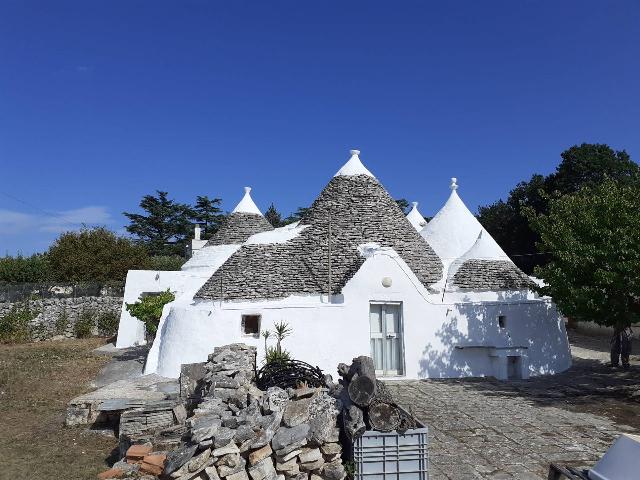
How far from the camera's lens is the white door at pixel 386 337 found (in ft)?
41.4

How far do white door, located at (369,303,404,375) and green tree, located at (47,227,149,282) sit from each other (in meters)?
18.1

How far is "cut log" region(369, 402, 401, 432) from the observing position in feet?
17.8

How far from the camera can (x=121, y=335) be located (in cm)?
1812

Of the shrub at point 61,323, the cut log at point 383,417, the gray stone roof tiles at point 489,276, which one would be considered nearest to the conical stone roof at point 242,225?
the shrub at point 61,323

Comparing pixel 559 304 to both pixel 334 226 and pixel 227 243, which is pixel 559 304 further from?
pixel 227 243

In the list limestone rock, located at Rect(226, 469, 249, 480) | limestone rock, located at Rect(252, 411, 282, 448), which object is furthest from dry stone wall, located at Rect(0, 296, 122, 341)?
limestone rock, located at Rect(226, 469, 249, 480)

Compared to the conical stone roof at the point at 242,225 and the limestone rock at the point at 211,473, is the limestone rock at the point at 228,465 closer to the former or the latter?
the limestone rock at the point at 211,473

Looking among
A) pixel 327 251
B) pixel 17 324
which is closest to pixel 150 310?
pixel 327 251

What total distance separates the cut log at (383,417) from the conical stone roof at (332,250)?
7.43m

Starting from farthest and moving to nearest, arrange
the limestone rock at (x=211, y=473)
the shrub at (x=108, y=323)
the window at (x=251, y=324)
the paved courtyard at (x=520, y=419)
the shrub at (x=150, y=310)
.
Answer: the shrub at (x=108, y=323), the shrub at (x=150, y=310), the window at (x=251, y=324), the paved courtyard at (x=520, y=419), the limestone rock at (x=211, y=473)

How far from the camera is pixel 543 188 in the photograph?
1409 inches

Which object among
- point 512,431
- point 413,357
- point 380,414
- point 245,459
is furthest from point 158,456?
point 413,357

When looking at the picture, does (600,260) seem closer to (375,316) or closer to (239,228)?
(375,316)

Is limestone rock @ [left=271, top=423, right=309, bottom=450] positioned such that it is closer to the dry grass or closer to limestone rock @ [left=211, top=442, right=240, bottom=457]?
limestone rock @ [left=211, top=442, right=240, bottom=457]
